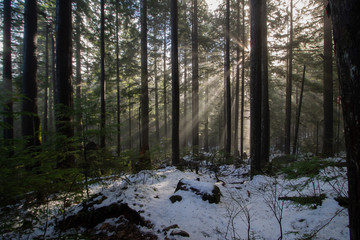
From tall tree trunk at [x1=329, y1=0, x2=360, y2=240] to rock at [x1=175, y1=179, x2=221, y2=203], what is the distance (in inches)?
129

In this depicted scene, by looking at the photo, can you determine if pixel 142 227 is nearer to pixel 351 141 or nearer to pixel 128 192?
pixel 128 192

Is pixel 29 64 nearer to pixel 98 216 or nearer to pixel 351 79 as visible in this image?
pixel 98 216

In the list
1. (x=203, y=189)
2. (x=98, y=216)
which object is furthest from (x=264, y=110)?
(x=98, y=216)

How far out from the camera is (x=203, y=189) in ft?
16.2

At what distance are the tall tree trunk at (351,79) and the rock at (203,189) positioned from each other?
129 inches

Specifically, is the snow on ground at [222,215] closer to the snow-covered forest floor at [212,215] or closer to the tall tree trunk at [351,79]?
the snow-covered forest floor at [212,215]

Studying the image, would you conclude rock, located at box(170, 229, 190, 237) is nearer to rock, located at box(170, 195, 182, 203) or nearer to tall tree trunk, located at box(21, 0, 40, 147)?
rock, located at box(170, 195, 182, 203)

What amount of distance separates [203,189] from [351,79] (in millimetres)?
4334

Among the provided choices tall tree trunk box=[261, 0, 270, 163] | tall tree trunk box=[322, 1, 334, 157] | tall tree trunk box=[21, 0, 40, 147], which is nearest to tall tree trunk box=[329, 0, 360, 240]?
tall tree trunk box=[21, 0, 40, 147]

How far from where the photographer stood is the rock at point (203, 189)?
15.4 feet

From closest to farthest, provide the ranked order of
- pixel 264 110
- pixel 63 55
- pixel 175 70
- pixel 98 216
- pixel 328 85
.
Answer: pixel 98 216
pixel 63 55
pixel 175 70
pixel 264 110
pixel 328 85

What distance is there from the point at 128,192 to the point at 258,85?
7.03 metres

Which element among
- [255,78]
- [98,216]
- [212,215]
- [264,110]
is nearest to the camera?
[98,216]

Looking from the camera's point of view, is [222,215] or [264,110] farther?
[264,110]
